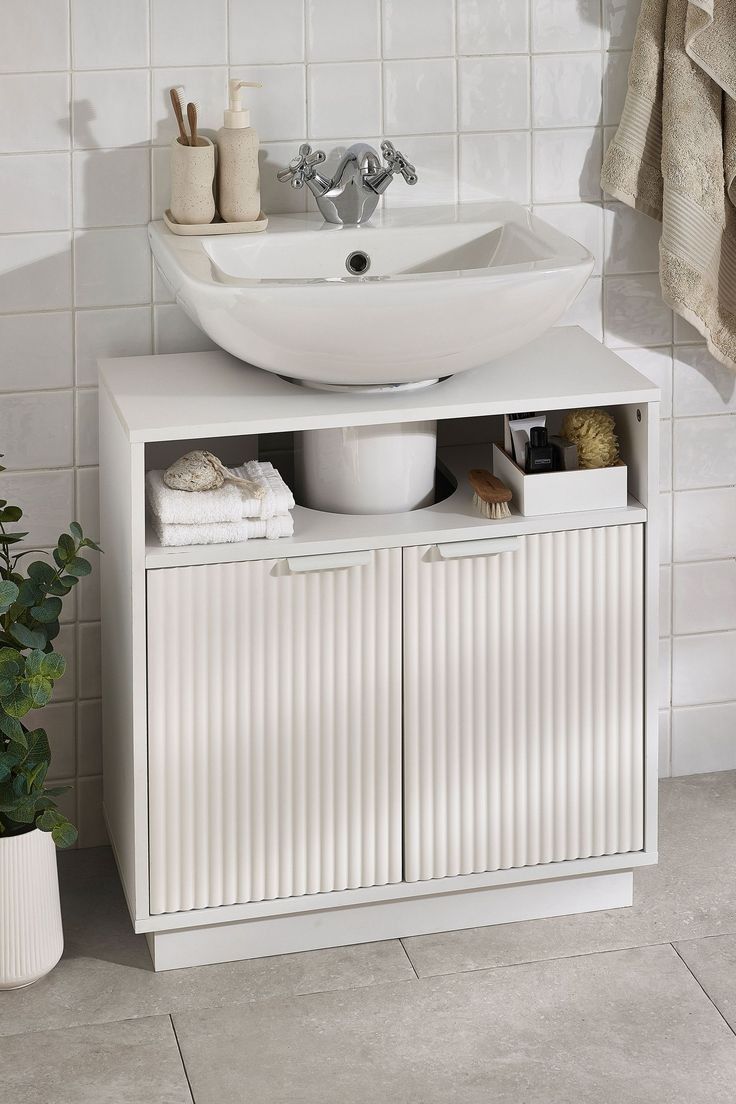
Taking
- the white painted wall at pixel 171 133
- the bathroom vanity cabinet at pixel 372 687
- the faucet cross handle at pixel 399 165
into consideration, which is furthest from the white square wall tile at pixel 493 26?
the bathroom vanity cabinet at pixel 372 687

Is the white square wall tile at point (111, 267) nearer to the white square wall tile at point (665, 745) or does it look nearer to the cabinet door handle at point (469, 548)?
the cabinet door handle at point (469, 548)

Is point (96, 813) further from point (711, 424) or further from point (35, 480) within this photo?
point (711, 424)

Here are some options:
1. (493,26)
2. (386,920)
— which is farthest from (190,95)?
(386,920)

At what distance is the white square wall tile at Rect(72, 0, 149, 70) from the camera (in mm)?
2131

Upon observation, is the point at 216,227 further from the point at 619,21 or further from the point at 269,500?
the point at 619,21

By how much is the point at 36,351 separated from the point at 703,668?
1.32 m

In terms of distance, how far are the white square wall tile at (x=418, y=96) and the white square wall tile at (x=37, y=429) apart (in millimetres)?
664

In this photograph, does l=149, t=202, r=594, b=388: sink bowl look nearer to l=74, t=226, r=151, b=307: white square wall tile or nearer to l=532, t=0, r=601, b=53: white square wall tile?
l=74, t=226, r=151, b=307: white square wall tile

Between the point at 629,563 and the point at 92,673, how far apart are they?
0.89 metres

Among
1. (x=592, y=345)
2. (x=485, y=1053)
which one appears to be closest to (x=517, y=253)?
(x=592, y=345)

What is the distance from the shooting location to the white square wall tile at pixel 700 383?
253 centimetres

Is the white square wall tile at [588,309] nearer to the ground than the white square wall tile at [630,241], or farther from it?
nearer to the ground

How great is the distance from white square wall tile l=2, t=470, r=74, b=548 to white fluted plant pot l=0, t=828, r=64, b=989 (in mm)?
502

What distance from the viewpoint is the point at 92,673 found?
2424 mm
